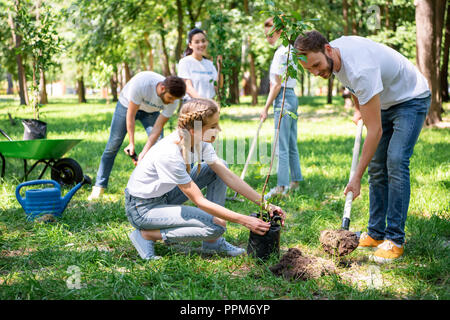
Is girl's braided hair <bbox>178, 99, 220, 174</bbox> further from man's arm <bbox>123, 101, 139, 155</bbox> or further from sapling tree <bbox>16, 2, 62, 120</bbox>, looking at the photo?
sapling tree <bbox>16, 2, 62, 120</bbox>

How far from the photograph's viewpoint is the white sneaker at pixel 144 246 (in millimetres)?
2994

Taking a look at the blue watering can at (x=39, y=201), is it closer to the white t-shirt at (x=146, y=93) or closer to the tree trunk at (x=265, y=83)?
the white t-shirt at (x=146, y=93)

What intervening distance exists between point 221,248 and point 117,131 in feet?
7.28

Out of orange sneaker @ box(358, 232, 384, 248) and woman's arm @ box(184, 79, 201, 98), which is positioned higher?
woman's arm @ box(184, 79, 201, 98)

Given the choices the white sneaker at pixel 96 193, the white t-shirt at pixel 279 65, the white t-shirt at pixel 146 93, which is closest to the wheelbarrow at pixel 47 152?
the white sneaker at pixel 96 193

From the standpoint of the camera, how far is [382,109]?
3053 millimetres

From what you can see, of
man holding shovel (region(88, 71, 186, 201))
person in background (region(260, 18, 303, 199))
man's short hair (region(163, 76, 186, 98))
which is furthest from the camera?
person in background (region(260, 18, 303, 199))

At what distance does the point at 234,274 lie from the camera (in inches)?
110

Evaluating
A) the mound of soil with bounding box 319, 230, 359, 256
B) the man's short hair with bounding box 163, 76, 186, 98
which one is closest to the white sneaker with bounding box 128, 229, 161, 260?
the mound of soil with bounding box 319, 230, 359, 256

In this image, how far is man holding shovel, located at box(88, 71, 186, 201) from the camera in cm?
390

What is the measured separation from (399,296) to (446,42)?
15090 millimetres

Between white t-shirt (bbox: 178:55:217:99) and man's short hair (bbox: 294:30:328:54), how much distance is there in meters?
2.63

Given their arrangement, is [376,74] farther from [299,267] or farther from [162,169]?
[162,169]
